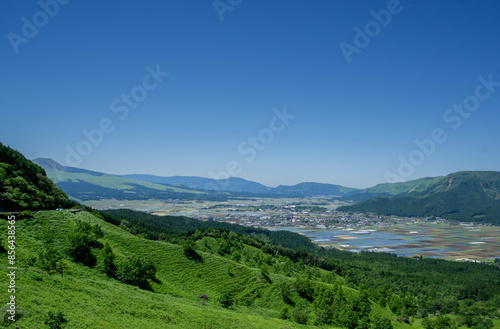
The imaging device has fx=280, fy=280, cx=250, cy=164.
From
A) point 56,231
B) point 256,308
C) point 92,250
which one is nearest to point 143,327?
point 92,250

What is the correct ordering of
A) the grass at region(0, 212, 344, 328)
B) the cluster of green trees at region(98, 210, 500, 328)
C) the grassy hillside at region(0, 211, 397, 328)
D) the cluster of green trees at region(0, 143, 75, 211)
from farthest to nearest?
the cluster of green trees at region(98, 210, 500, 328) < the cluster of green trees at region(0, 143, 75, 211) < the grassy hillside at region(0, 211, 397, 328) < the grass at region(0, 212, 344, 328)

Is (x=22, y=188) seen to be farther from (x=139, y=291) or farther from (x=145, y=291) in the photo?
(x=139, y=291)

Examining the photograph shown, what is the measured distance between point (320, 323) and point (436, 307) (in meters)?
92.1

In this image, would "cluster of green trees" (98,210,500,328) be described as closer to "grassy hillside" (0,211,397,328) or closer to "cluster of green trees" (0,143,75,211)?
"grassy hillside" (0,211,397,328)

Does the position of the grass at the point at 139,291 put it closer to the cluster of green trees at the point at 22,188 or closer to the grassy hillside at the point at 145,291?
the grassy hillside at the point at 145,291

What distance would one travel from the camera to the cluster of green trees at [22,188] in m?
82.7

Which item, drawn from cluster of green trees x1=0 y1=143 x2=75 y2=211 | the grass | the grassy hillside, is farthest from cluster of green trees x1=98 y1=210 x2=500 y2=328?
cluster of green trees x1=0 y1=143 x2=75 y2=211

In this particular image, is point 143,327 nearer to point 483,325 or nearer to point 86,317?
point 86,317

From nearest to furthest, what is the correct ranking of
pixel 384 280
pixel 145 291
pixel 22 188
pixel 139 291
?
pixel 139 291
pixel 145 291
pixel 22 188
pixel 384 280

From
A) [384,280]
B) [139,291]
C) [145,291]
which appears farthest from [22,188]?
[384,280]

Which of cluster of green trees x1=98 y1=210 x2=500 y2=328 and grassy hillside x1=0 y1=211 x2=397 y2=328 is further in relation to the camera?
cluster of green trees x1=98 y1=210 x2=500 y2=328

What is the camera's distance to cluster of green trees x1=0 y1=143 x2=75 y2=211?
82688mm

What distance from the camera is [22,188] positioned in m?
92.5

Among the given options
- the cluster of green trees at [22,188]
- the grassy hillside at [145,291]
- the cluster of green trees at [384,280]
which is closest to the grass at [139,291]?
the grassy hillside at [145,291]
